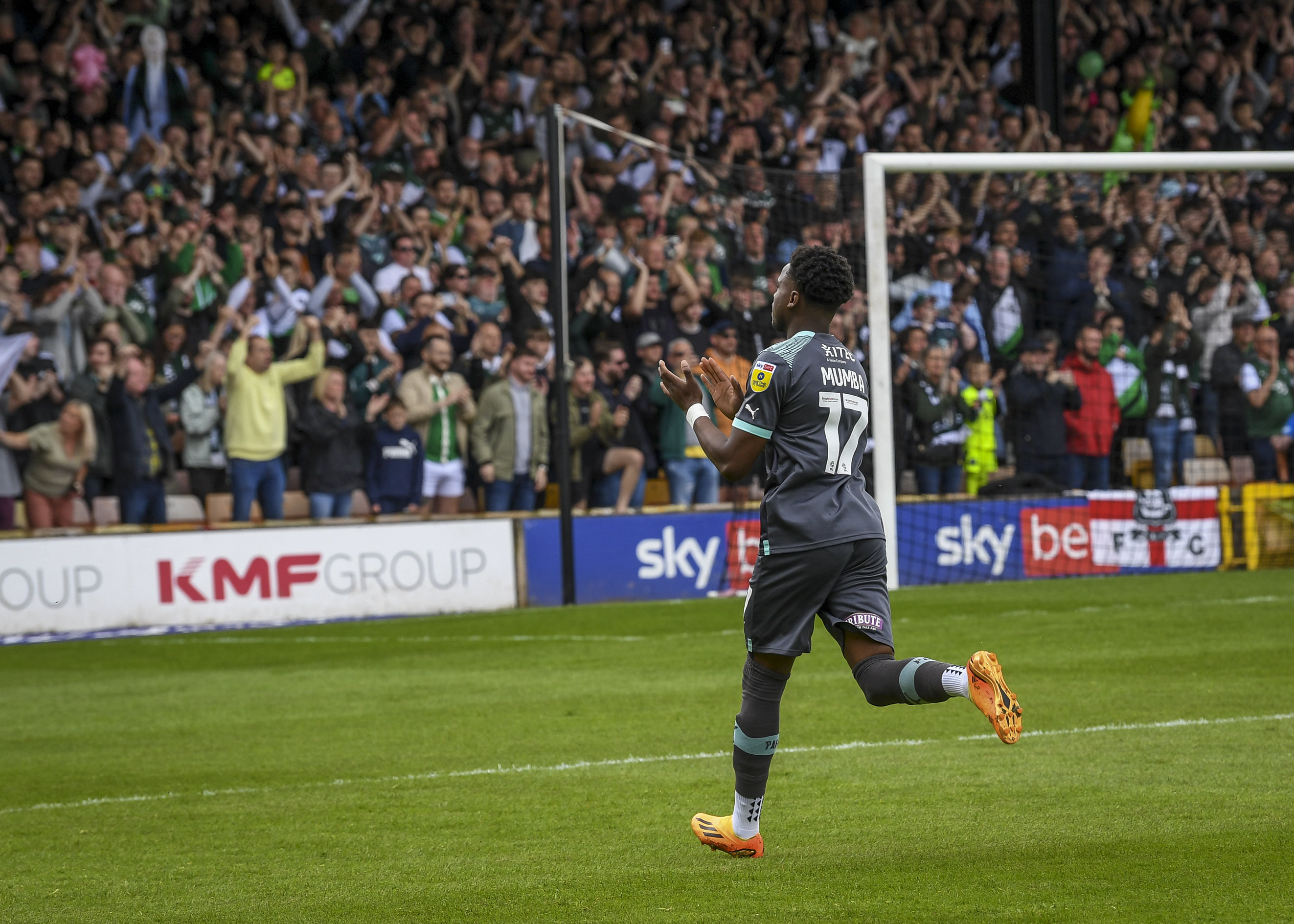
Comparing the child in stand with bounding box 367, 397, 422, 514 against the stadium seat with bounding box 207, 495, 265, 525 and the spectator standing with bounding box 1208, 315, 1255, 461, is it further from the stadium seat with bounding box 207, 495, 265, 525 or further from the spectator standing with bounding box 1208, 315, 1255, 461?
the spectator standing with bounding box 1208, 315, 1255, 461

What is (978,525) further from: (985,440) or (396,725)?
(396,725)

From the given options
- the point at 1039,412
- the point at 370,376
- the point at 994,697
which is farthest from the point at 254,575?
the point at 994,697

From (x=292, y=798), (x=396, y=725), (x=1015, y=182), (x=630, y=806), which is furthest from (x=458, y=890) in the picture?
(x=1015, y=182)

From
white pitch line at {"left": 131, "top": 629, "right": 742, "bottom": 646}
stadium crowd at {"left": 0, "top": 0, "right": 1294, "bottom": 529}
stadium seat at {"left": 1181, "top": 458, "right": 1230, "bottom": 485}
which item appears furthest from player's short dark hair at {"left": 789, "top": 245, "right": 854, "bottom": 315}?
stadium seat at {"left": 1181, "top": 458, "right": 1230, "bottom": 485}

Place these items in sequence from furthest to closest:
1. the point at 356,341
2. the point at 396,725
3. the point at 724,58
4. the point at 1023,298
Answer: the point at 724,58 → the point at 1023,298 → the point at 356,341 → the point at 396,725

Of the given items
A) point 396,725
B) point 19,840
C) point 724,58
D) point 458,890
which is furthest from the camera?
point 724,58

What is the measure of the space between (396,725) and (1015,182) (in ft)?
37.3

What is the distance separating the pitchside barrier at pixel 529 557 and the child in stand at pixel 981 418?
1.48ft

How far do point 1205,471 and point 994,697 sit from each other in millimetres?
12783

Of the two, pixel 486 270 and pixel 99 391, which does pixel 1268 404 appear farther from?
pixel 99 391

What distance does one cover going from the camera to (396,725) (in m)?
8.44

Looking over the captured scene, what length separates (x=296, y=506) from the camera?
14.9 m

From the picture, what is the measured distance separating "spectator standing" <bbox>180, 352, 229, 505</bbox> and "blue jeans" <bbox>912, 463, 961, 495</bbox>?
21.9 feet

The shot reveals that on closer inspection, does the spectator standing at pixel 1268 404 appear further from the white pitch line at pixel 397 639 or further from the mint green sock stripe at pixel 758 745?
the mint green sock stripe at pixel 758 745
